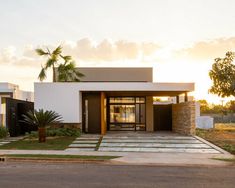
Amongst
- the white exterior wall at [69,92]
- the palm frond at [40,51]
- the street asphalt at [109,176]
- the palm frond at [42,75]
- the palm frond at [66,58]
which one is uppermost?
the palm frond at [40,51]

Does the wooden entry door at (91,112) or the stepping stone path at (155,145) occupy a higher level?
the wooden entry door at (91,112)

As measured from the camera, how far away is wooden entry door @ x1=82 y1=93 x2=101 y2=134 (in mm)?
26078

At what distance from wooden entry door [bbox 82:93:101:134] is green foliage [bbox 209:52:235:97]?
8.60 metres

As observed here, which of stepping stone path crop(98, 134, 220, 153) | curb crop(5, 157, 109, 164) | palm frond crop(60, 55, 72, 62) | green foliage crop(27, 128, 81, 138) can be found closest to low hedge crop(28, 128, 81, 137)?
green foliage crop(27, 128, 81, 138)

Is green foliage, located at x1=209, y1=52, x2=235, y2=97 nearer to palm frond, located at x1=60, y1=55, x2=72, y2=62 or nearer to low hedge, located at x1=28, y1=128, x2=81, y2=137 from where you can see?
low hedge, located at x1=28, y1=128, x2=81, y2=137

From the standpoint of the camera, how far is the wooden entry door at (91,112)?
85.6ft

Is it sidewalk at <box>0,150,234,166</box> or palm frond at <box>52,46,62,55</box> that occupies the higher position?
palm frond at <box>52,46,62,55</box>

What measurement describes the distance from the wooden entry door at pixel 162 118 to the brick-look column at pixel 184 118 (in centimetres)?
85

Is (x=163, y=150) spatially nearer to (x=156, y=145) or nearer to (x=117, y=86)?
(x=156, y=145)

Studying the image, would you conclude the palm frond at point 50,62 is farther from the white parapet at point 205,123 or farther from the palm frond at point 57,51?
the white parapet at point 205,123

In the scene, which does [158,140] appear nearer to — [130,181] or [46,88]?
[46,88]

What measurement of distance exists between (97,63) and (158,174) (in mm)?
24968

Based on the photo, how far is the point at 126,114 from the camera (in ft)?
98.2

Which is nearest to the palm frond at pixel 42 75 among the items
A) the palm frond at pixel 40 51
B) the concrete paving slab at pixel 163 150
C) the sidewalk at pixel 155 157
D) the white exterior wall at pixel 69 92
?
the palm frond at pixel 40 51
